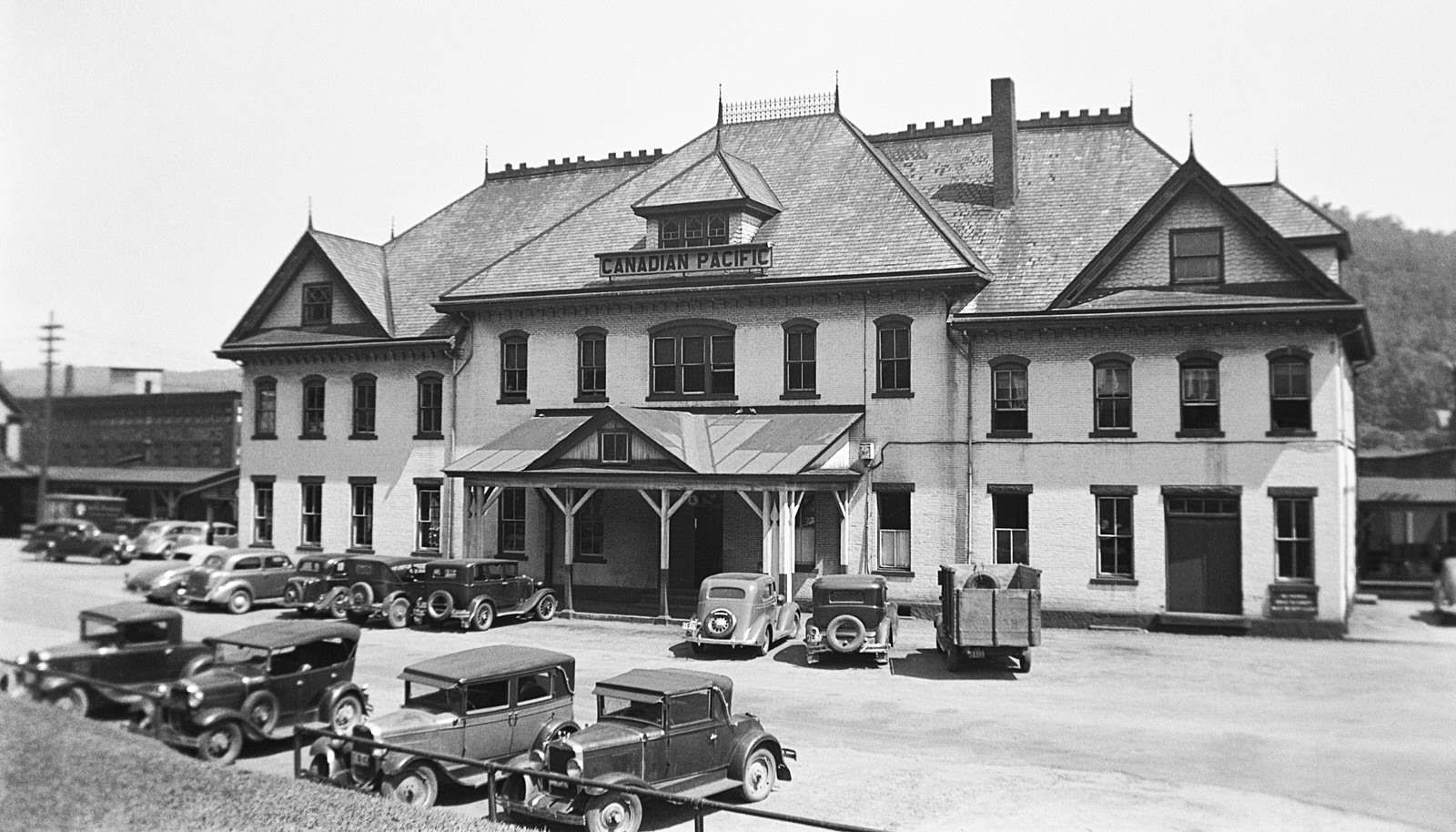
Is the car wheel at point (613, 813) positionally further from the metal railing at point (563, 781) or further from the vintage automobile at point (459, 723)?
the vintage automobile at point (459, 723)

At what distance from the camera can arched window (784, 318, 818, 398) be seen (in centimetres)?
2814

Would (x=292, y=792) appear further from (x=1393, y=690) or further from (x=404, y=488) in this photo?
(x=404, y=488)

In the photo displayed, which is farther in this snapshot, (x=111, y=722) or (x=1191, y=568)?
(x=1191, y=568)

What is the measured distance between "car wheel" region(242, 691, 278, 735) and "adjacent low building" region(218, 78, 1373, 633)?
41.2 feet

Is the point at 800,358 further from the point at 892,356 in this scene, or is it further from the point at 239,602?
the point at 239,602

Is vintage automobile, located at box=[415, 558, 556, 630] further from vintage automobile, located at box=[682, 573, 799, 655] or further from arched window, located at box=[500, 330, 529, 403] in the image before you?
arched window, located at box=[500, 330, 529, 403]

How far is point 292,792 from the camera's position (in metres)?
10.6

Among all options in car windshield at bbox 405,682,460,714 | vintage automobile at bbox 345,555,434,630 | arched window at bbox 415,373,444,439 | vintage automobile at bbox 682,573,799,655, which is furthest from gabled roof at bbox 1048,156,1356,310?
car windshield at bbox 405,682,460,714

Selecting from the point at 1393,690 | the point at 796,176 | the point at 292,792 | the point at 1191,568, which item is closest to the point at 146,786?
the point at 292,792

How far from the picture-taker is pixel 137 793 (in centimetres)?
933

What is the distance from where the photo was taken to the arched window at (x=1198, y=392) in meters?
25.0

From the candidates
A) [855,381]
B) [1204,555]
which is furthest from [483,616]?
[1204,555]

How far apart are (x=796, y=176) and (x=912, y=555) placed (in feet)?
37.5

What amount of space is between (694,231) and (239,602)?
14.7 m
